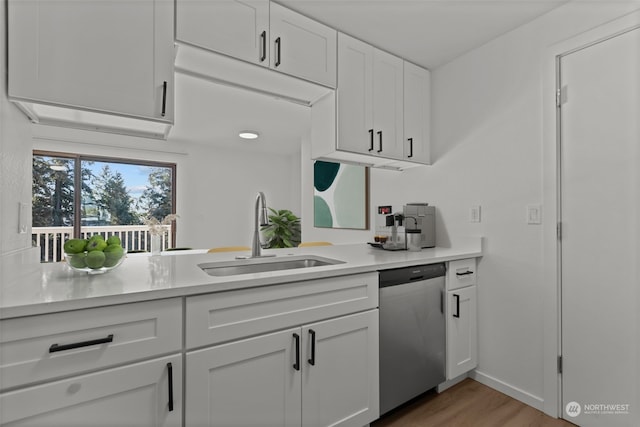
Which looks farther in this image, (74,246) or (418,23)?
(418,23)

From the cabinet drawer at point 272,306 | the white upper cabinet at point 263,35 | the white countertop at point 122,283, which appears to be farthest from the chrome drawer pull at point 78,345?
the white upper cabinet at point 263,35

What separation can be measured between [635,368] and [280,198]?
5101 millimetres

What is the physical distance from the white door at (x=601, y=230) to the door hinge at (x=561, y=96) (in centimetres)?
1

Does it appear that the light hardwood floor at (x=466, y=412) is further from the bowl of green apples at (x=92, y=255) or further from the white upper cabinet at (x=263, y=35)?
the white upper cabinet at (x=263, y=35)

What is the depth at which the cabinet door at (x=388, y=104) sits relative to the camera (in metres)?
2.25

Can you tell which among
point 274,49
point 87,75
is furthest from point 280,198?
point 87,75

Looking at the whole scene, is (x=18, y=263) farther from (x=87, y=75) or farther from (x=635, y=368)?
(x=635, y=368)

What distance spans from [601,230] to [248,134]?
13.1ft

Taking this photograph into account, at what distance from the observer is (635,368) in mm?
1565

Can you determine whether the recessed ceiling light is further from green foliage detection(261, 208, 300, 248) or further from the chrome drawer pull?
the chrome drawer pull

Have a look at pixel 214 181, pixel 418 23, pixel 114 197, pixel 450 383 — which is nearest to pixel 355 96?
pixel 418 23

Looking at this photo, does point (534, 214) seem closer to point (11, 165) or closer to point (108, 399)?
point (108, 399)

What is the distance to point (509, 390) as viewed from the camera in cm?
202

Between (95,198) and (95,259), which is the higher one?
(95,198)
